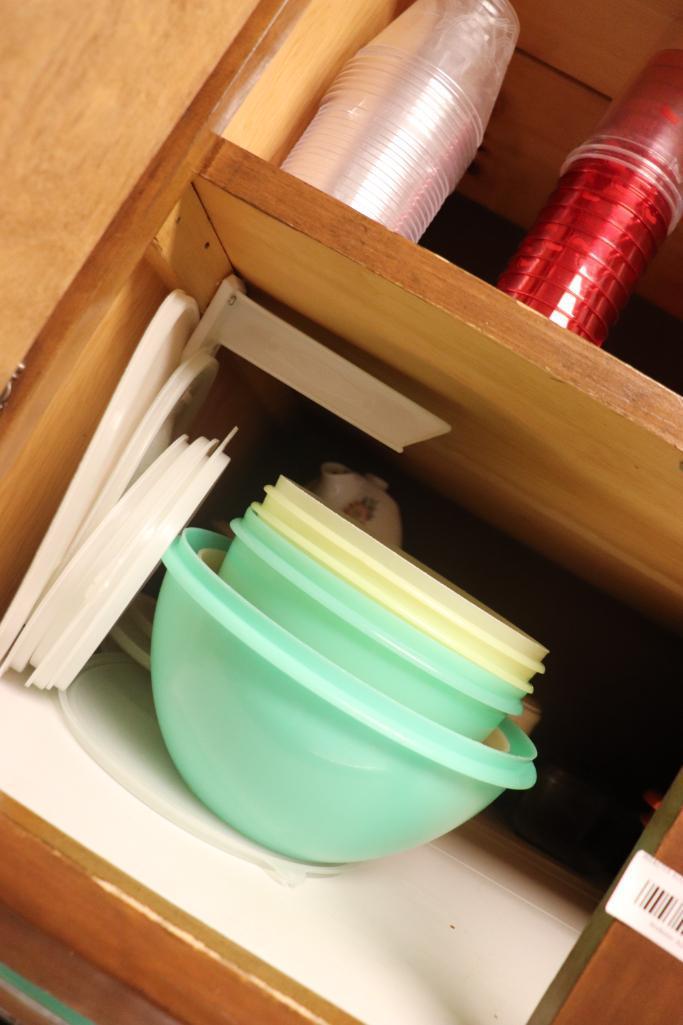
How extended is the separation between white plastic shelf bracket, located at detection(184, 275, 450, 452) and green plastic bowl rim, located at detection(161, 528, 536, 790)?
189 mm

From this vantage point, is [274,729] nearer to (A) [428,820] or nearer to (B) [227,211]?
(A) [428,820]

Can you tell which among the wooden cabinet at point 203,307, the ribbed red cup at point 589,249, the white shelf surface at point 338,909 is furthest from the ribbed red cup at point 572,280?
the white shelf surface at point 338,909

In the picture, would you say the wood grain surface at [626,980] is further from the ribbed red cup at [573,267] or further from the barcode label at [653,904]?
the ribbed red cup at [573,267]

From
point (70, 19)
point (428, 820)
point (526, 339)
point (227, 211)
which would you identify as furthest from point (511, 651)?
point (70, 19)

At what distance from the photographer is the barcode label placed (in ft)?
1.68

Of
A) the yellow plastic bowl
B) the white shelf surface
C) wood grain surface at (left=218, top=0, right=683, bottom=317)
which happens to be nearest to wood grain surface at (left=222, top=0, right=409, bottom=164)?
wood grain surface at (left=218, top=0, right=683, bottom=317)

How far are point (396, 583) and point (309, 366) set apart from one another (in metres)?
0.20

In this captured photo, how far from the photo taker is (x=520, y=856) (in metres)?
0.94

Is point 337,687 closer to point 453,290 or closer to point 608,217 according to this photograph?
→ point 453,290

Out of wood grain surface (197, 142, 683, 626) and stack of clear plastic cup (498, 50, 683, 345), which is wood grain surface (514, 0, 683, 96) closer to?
stack of clear plastic cup (498, 50, 683, 345)

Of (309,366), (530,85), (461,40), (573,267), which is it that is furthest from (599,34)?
(309,366)

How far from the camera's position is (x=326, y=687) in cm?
59

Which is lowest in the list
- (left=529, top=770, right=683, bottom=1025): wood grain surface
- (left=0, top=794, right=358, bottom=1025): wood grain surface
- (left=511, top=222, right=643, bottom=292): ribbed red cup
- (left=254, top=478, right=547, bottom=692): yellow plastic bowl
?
(left=0, top=794, right=358, bottom=1025): wood grain surface

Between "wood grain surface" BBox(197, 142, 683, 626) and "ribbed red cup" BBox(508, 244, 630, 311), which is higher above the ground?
"ribbed red cup" BBox(508, 244, 630, 311)
